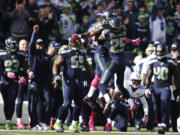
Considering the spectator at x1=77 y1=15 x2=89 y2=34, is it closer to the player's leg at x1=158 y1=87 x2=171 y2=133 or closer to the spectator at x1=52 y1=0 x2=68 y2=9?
the spectator at x1=52 y1=0 x2=68 y2=9

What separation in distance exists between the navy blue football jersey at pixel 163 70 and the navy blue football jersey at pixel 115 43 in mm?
899

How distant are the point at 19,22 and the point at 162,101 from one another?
6115 mm

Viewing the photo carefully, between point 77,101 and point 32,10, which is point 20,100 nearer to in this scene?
point 77,101

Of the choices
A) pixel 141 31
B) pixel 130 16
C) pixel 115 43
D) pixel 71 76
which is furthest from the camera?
pixel 130 16

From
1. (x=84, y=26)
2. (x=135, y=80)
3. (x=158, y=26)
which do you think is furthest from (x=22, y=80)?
(x=158, y=26)

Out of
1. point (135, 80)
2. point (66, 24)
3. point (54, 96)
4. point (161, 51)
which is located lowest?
point (54, 96)

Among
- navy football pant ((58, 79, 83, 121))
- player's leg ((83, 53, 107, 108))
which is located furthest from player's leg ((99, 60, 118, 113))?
navy football pant ((58, 79, 83, 121))

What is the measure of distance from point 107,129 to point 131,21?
19.3 ft

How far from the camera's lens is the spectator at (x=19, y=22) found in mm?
18422

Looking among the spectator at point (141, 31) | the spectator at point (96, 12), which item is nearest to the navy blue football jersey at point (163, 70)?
the spectator at point (141, 31)

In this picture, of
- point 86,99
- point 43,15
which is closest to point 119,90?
point 86,99

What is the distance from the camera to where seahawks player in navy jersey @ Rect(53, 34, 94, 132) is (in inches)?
529

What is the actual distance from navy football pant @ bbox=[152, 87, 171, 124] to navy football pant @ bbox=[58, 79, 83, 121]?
1.76m

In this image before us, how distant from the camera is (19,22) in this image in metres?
18.5
